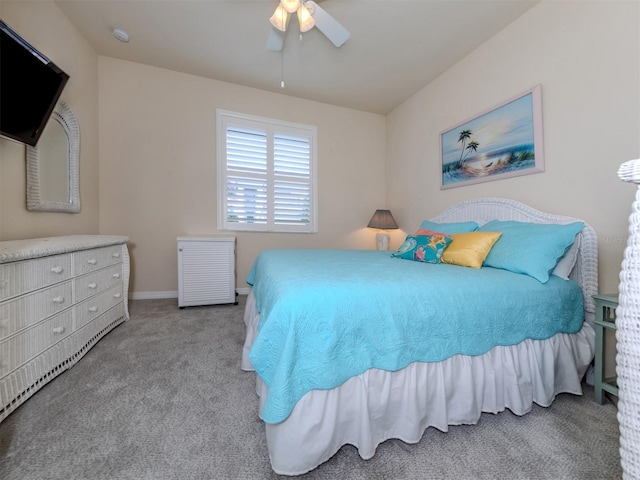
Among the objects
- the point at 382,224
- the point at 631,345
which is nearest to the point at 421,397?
the point at 631,345

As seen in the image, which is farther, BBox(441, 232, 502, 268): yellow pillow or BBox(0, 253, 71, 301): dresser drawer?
BBox(441, 232, 502, 268): yellow pillow

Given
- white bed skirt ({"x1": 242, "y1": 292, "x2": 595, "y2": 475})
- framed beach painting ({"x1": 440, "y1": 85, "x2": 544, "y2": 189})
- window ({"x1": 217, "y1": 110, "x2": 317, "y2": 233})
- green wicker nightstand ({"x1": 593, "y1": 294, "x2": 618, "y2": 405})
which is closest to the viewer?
white bed skirt ({"x1": 242, "y1": 292, "x2": 595, "y2": 475})

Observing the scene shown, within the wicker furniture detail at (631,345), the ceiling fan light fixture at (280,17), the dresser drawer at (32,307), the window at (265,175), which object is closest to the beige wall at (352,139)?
the window at (265,175)

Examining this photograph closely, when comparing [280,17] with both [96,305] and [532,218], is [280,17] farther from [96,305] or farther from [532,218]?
[96,305]

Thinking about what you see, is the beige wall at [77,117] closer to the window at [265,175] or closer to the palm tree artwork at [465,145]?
the window at [265,175]

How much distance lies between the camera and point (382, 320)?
3.46ft

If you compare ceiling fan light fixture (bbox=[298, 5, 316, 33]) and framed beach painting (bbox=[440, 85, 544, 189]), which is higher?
ceiling fan light fixture (bbox=[298, 5, 316, 33])

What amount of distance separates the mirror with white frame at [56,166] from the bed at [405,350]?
208cm

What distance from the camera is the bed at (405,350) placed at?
94 cm

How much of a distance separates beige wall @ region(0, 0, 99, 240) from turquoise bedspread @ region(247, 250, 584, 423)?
1.98m

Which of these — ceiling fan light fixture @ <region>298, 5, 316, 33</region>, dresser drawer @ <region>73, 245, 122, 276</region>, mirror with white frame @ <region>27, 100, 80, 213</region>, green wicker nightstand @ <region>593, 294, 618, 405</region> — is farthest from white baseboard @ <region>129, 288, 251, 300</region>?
green wicker nightstand @ <region>593, 294, 618, 405</region>

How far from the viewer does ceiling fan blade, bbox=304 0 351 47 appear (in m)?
1.75

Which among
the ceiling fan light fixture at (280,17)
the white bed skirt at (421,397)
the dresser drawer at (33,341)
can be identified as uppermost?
the ceiling fan light fixture at (280,17)

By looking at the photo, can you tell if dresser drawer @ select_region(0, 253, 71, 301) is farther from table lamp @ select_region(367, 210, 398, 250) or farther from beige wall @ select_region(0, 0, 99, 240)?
table lamp @ select_region(367, 210, 398, 250)
